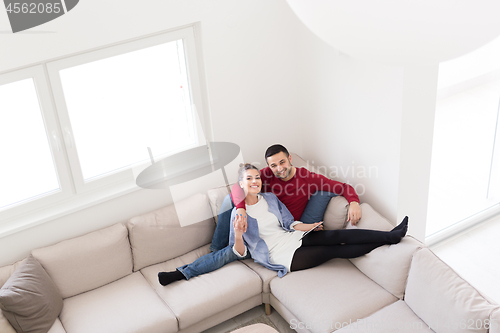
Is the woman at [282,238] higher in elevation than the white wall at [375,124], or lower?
lower

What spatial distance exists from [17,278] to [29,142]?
35.9 inches

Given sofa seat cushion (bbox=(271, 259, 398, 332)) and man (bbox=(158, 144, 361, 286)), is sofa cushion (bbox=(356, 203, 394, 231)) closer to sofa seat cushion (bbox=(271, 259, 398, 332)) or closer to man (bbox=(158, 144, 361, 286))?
man (bbox=(158, 144, 361, 286))

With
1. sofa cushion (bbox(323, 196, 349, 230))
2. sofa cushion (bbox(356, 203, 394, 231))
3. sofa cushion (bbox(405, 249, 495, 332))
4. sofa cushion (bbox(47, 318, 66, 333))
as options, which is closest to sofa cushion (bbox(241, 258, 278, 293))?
sofa cushion (bbox(323, 196, 349, 230))

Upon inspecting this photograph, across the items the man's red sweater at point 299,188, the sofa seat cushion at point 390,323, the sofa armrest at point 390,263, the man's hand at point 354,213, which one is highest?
the man's red sweater at point 299,188

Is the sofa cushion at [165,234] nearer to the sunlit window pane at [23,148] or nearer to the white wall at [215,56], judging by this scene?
the white wall at [215,56]

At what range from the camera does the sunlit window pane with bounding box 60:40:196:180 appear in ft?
11.1

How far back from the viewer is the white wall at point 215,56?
9.96 feet

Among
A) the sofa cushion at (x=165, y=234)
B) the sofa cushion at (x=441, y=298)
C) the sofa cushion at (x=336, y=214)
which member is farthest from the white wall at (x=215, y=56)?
the sofa cushion at (x=441, y=298)

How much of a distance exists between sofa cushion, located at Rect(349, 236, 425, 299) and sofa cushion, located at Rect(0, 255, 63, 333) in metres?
2.10

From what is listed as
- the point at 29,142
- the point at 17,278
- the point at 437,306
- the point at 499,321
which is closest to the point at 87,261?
the point at 17,278

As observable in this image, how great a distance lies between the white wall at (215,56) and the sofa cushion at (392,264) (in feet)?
4.57

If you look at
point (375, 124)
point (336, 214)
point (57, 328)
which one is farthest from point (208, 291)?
point (375, 124)

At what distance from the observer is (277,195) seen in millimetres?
3693

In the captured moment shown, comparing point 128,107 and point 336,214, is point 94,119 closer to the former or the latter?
point 128,107
